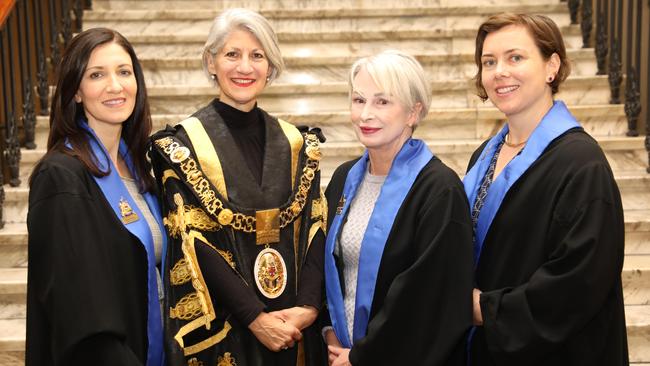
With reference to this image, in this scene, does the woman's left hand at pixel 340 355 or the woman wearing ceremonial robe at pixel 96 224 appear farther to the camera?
the woman's left hand at pixel 340 355

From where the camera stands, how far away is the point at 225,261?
233cm

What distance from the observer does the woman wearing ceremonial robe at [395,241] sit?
2.17 meters

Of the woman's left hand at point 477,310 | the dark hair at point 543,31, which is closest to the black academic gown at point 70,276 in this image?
the woman's left hand at point 477,310

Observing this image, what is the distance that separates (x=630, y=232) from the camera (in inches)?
153

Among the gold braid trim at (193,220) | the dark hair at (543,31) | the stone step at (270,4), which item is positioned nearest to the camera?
the dark hair at (543,31)

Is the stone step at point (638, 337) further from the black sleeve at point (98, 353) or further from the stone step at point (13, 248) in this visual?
the stone step at point (13, 248)

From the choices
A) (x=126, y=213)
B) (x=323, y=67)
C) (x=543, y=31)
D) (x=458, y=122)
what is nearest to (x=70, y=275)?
(x=126, y=213)

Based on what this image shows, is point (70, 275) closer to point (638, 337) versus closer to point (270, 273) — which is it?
point (270, 273)

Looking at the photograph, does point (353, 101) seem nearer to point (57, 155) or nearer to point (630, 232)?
point (57, 155)

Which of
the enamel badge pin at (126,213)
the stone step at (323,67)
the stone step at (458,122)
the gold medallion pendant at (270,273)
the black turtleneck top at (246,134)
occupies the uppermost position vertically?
the stone step at (323,67)

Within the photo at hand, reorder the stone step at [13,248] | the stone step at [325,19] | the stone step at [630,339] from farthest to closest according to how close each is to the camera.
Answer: the stone step at [325,19]
the stone step at [13,248]
the stone step at [630,339]

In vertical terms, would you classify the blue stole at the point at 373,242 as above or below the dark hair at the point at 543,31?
below

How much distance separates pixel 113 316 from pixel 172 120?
99.1 inches

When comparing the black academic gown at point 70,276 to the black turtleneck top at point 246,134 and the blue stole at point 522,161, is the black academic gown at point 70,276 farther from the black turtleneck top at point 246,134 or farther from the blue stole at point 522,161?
the blue stole at point 522,161
